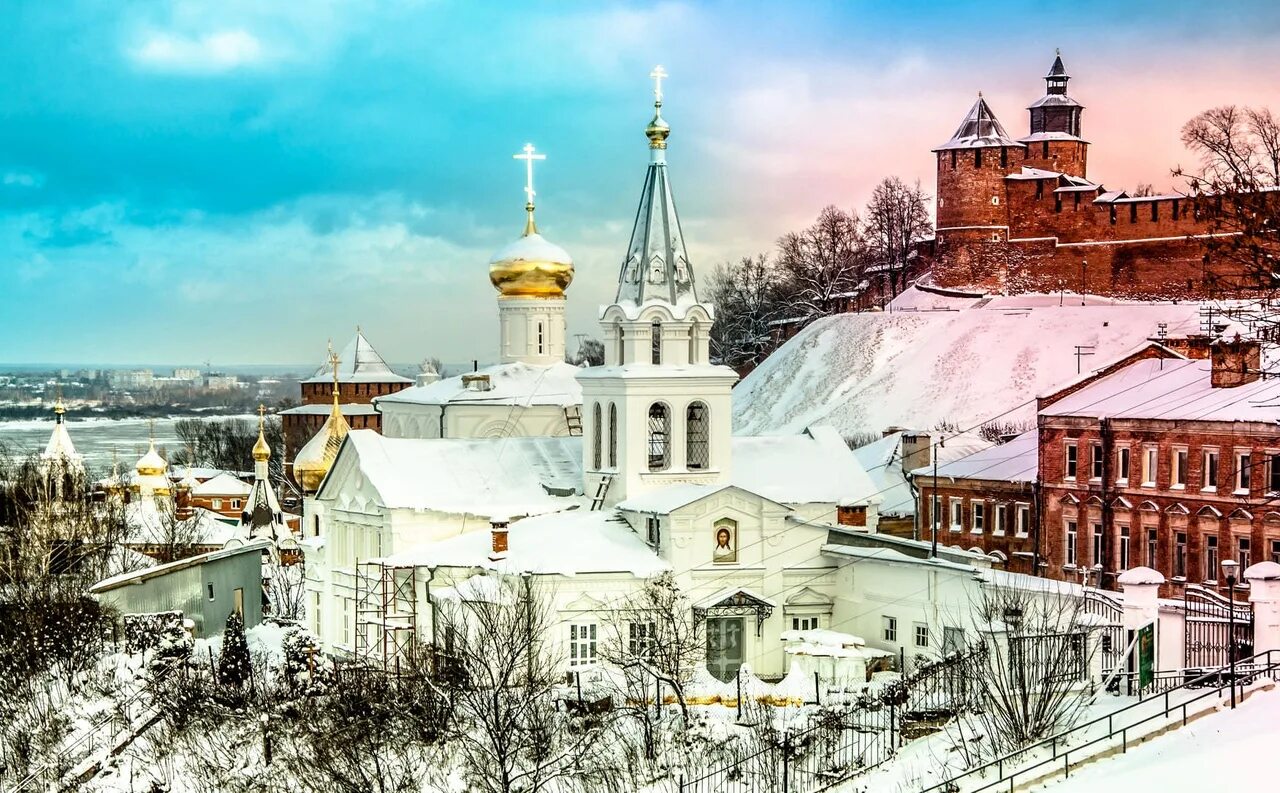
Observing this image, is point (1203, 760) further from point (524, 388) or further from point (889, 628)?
point (524, 388)

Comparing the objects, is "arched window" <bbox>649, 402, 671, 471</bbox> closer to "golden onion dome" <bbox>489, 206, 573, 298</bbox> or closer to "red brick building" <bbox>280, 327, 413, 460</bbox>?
"golden onion dome" <bbox>489, 206, 573, 298</bbox>

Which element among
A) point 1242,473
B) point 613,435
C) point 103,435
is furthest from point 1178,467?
point 103,435

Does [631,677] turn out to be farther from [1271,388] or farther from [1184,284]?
[1184,284]

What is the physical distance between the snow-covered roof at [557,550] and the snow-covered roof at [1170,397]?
9.85 meters

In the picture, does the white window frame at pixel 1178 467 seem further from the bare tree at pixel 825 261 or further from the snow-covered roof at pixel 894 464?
the bare tree at pixel 825 261

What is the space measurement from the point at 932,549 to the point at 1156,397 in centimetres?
800

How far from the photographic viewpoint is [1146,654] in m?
20.9

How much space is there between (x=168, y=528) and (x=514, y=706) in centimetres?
2160

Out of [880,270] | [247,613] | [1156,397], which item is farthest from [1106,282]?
[247,613]

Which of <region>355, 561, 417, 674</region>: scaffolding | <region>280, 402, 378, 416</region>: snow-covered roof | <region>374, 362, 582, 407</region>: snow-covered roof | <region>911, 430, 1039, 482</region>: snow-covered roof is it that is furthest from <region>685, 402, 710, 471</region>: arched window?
<region>280, 402, 378, 416</region>: snow-covered roof

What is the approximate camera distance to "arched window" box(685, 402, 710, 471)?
3073 cm

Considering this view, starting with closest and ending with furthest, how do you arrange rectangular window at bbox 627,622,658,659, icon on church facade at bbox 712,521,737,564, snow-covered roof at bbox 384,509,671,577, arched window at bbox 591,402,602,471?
rectangular window at bbox 627,622,658,659 < snow-covered roof at bbox 384,509,671,577 < icon on church facade at bbox 712,521,737,564 < arched window at bbox 591,402,602,471

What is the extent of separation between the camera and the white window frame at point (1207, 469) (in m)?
32.2

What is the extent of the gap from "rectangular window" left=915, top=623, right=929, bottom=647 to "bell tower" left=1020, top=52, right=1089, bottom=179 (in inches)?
1622
